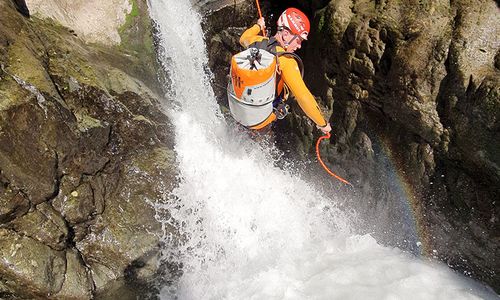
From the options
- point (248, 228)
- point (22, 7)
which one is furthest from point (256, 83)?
point (22, 7)

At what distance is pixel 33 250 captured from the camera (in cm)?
530

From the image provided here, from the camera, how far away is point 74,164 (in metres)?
5.84

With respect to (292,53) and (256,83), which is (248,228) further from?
(292,53)

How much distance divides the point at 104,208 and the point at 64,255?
90cm

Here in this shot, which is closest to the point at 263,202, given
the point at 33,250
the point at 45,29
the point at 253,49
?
the point at 253,49

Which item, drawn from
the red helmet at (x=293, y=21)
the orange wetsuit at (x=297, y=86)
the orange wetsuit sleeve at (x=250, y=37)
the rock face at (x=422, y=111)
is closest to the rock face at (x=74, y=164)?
the orange wetsuit sleeve at (x=250, y=37)

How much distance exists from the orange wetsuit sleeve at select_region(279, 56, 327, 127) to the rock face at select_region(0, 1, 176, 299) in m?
2.68

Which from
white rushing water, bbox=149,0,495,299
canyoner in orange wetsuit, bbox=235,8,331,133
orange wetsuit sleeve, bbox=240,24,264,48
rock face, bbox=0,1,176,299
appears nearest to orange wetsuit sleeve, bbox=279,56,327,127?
canyoner in orange wetsuit, bbox=235,8,331,133

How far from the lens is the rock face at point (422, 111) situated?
16.4 ft

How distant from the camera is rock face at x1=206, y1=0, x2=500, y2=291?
4984 millimetres

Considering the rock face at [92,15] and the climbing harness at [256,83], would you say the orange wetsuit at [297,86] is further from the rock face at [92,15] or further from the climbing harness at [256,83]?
the rock face at [92,15]

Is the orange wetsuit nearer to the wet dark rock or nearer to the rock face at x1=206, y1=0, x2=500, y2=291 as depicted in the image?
the rock face at x1=206, y1=0, x2=500, y2=291

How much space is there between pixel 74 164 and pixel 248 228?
3151 millimetres

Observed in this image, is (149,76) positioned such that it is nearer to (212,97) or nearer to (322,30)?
(212,97)
